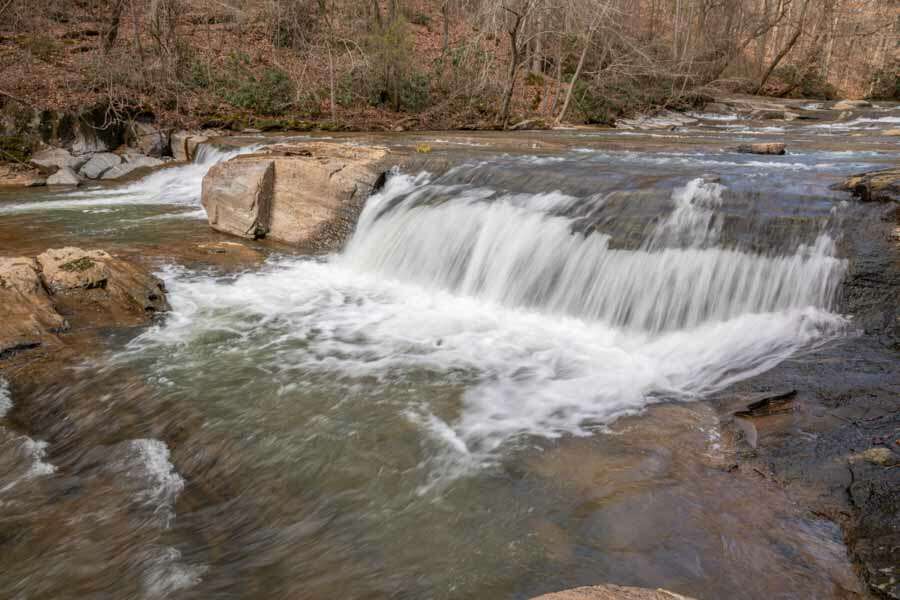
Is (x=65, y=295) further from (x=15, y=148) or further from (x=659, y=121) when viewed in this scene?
(x=659, y=121)

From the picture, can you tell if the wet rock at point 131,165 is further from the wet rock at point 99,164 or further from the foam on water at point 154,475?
the foam on water at point 154,475

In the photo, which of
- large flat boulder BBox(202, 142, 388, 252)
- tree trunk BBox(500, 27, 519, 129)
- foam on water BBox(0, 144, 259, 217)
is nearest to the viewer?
large flat boulder BBox(202, 142, 388, 252)

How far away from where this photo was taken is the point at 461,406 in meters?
4.41

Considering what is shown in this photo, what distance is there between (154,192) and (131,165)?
2.42m

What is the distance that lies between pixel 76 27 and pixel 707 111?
2273 cm

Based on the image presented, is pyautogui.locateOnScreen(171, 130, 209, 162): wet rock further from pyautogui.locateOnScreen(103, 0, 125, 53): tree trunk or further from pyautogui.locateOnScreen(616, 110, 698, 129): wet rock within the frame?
pyautogui.locateOnScreen(616, 110, 698, 129): wet rock

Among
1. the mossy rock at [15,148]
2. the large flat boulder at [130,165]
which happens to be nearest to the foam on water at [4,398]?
the large flat boulder at [130,165]

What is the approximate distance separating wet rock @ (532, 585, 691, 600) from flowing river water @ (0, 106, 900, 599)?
0.61 m

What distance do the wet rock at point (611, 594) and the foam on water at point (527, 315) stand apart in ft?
5.26

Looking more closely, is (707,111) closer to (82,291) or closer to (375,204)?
(375,204)

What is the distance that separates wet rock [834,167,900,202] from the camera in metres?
5.64

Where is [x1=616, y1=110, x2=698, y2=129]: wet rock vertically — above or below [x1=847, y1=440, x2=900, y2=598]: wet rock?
above

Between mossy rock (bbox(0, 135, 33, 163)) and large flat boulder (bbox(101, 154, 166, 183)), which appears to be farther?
large flat boulder (bbox(101, 154, 166, 183))

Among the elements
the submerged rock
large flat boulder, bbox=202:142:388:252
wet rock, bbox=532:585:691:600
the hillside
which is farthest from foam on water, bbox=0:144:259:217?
wet rock, bbox=532:585:691:600
